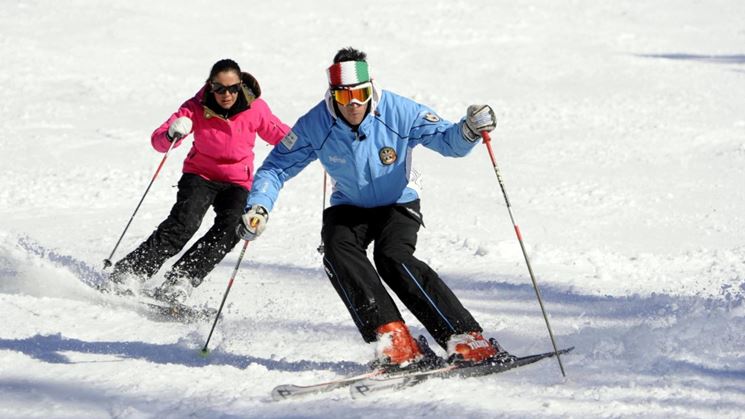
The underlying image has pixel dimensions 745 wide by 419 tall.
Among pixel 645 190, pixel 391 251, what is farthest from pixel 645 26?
pixel 391 251

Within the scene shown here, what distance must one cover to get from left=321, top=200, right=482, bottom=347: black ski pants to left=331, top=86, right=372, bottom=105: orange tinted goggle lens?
659mm

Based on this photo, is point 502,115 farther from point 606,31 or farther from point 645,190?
point 606,31

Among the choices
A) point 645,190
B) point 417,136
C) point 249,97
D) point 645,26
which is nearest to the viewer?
point 417,136

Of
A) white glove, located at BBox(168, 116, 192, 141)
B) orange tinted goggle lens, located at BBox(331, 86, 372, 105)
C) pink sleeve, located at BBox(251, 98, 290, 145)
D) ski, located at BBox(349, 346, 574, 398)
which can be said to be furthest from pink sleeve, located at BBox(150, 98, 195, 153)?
ski, located at BBox(349, 346, 574, 398)

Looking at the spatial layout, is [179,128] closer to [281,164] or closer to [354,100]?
[281,164]

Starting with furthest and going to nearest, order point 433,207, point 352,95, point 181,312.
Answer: point 433,207, point 181,312, point 352,95

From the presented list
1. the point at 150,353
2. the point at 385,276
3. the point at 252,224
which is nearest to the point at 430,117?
the point at 385,276

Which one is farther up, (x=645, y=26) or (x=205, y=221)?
(x=645, y=26)

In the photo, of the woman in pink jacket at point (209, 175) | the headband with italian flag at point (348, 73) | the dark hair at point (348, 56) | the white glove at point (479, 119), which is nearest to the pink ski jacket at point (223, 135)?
the woman in pink jacket at point (209, 175)

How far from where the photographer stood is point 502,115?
627 inches

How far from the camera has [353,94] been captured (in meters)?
4.84

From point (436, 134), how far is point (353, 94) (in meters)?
0.53

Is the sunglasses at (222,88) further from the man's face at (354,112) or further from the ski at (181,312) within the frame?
the man's face at (354,112)

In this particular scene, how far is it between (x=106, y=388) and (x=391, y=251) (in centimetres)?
166
